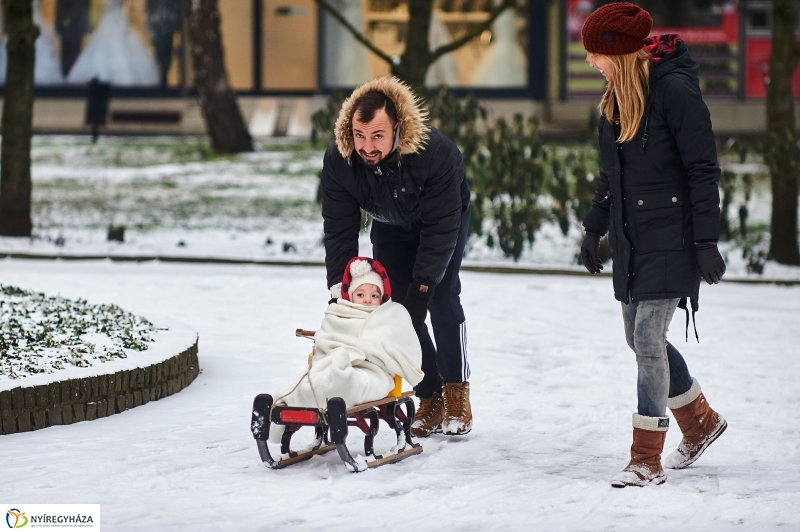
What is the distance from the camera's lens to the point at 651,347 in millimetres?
5398

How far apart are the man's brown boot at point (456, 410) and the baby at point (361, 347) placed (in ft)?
1.78

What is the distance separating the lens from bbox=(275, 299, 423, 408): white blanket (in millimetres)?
5453

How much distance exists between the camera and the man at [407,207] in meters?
5.73

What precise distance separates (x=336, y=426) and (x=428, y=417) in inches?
43.4

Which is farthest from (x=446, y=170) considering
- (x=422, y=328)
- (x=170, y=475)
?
(x=170, y=475)

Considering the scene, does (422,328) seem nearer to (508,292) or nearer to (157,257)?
(508,292)

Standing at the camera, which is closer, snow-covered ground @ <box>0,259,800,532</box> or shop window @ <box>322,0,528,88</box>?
snow-covered ground @ <box>0,259,800,532</box>

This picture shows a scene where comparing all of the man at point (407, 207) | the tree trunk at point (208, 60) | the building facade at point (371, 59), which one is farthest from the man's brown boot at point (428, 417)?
the building facade at point (371, 59)

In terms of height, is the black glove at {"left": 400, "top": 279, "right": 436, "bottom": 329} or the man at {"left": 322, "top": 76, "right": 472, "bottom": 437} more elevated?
the man at {"left": 322, "top": 76, "right": 472, "bottom": 437}

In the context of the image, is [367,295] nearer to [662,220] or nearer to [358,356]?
[358,356]

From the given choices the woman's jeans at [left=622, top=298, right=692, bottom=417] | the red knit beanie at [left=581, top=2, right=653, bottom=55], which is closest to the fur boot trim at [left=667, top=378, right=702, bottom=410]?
the woman's jeans at [left=622, top=298, right=692, bottom=417]

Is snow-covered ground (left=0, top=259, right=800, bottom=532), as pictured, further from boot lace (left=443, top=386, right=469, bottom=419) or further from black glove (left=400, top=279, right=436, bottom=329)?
black glove (left=400, top=279, right=436, bottom=329)

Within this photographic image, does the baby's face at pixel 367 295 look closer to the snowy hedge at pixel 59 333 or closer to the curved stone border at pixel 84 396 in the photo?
the curved stone border at pixel 84 396

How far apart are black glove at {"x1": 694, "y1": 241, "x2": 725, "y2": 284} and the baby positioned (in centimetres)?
124
